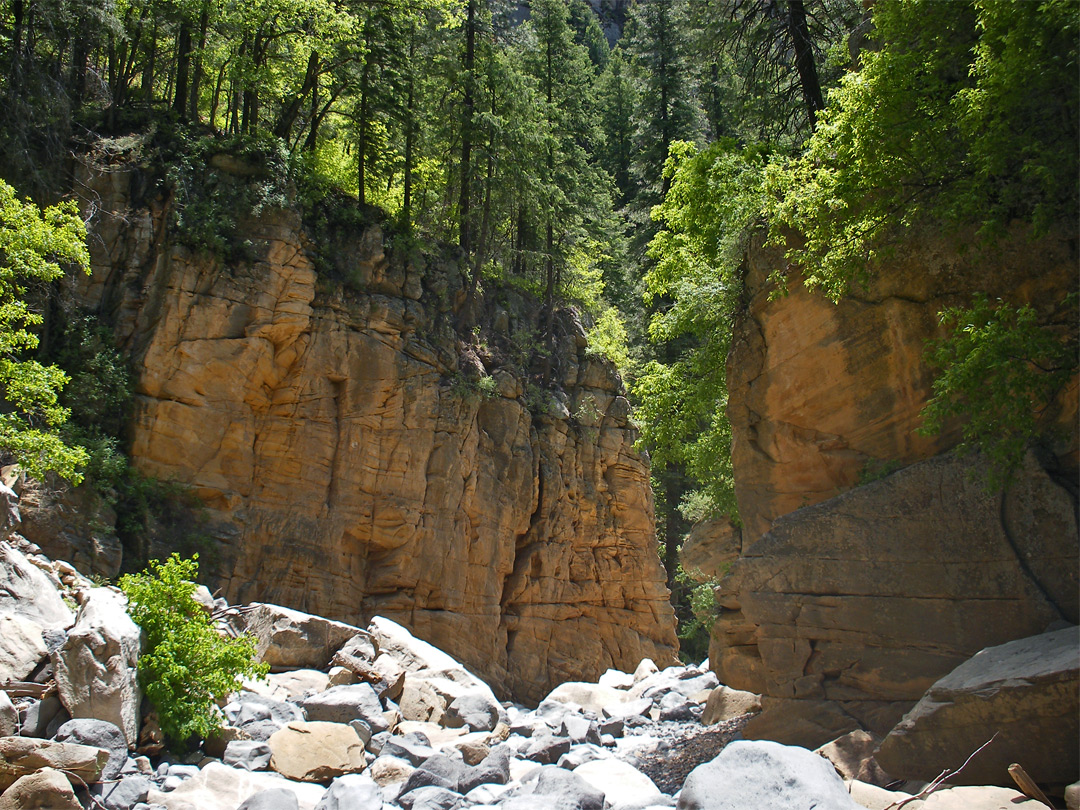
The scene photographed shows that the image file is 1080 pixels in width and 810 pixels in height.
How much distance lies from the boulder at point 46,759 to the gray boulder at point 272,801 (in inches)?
56.1

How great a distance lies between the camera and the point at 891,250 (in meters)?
9.30

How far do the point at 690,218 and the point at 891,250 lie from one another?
876 cm

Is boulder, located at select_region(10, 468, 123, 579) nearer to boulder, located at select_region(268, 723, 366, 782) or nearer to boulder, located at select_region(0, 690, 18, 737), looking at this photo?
boulder, located at select_region(0, 690, 18, 737)

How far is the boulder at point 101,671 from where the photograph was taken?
26.2ft

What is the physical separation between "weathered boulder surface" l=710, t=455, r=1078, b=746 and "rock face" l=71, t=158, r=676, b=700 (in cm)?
1113

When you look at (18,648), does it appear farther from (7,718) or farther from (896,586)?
(896,586)

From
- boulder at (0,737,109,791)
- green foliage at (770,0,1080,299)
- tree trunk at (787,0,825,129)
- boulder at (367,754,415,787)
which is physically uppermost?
tree trunk at (787,0,825,129)

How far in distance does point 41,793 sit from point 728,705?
29.1 ft

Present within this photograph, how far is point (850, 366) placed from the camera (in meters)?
10.9

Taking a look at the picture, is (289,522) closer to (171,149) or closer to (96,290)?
(96,290)

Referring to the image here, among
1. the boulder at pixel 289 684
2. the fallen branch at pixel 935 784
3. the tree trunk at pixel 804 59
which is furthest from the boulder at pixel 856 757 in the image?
the tree trunk at pixel 804 59

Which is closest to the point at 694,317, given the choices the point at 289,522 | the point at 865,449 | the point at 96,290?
the point at 865,449

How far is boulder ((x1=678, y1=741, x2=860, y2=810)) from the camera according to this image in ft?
19.3

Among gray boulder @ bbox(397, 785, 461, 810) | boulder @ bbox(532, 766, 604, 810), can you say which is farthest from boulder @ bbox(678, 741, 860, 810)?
gray boulder @ bbox(397, 785, 461, 810)
